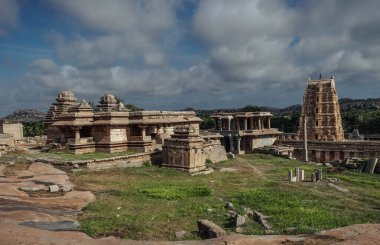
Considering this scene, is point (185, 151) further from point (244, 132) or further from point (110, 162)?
point (244, 132)

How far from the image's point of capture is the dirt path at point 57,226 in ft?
28.2

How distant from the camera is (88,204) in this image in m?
13.8

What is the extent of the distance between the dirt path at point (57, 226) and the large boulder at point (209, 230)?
0.97 meters

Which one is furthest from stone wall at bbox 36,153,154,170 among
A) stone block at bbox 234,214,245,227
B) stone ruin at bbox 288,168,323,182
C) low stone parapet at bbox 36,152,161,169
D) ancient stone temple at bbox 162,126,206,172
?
stone block at bbox 234,214,245,227

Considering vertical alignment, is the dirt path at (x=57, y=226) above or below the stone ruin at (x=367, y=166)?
above

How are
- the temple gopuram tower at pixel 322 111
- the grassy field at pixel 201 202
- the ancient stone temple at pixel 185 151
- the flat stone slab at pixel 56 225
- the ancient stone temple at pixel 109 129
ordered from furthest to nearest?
the temple gopuram tower at pixel 322 111 < the ancient stone temple at pixel 109 129 < the ancient stone temple at pixel 185 151 < the grassy field at pixel 201 202 < the flat stone slab at pixel 56 225

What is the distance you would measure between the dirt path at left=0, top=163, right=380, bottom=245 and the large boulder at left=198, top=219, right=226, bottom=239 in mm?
974

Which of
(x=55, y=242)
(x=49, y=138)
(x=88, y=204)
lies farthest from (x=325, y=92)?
(x=55, y=242)

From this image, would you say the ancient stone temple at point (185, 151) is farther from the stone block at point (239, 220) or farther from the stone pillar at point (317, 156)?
the stone pillar at point (317, 156)

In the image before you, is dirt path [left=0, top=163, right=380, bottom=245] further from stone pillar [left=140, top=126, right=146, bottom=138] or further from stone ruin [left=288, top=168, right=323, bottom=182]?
stone ruin [left=288, top=168, right=323, bottom=182]

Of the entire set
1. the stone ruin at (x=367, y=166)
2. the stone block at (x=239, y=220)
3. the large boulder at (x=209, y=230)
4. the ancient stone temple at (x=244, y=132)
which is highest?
the ancient stone temple at (x=244, y=132)

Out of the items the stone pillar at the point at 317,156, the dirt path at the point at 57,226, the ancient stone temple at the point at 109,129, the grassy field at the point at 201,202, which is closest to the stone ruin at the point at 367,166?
the grassy field at the point at 201,202

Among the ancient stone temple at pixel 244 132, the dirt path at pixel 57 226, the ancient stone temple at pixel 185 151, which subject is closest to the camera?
the dirt path at pixel 57 226

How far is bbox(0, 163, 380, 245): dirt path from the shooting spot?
339 inches
